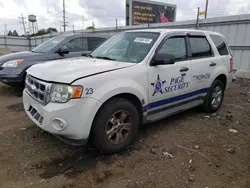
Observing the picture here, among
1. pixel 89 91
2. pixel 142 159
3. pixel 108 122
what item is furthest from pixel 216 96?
pixel 89 91

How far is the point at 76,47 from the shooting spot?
6.75 m

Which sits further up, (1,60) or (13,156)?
(1,60)

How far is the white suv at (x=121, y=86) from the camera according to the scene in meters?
2.58

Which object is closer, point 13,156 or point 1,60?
point 13,156

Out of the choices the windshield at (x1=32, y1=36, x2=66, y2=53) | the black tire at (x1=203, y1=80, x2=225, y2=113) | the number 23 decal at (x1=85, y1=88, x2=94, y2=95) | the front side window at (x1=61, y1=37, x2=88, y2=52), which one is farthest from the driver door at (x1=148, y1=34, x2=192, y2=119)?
the windshield at (x1=32, y1=36, x2=66, y2=53)

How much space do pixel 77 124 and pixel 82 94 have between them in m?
0.37

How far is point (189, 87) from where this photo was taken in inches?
158

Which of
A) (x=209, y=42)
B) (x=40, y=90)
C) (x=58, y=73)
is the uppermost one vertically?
(x=209, y=42)

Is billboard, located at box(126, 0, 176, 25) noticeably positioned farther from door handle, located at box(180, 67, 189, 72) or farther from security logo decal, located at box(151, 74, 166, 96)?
security logo decal, located at box(151, 74, 166, 96)

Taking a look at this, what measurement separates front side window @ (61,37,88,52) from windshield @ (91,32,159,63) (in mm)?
2744

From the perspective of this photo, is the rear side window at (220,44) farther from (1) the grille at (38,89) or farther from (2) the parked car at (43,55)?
(2) the parked car at (43,55)

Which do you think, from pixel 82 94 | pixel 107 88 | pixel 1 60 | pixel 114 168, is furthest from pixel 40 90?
pixel 1 60

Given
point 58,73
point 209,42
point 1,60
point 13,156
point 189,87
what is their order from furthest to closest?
point 1,60, point 209,42, point 189,87, point 13,156, point 58,73

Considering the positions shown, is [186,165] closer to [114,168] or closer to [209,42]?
[114,168]
